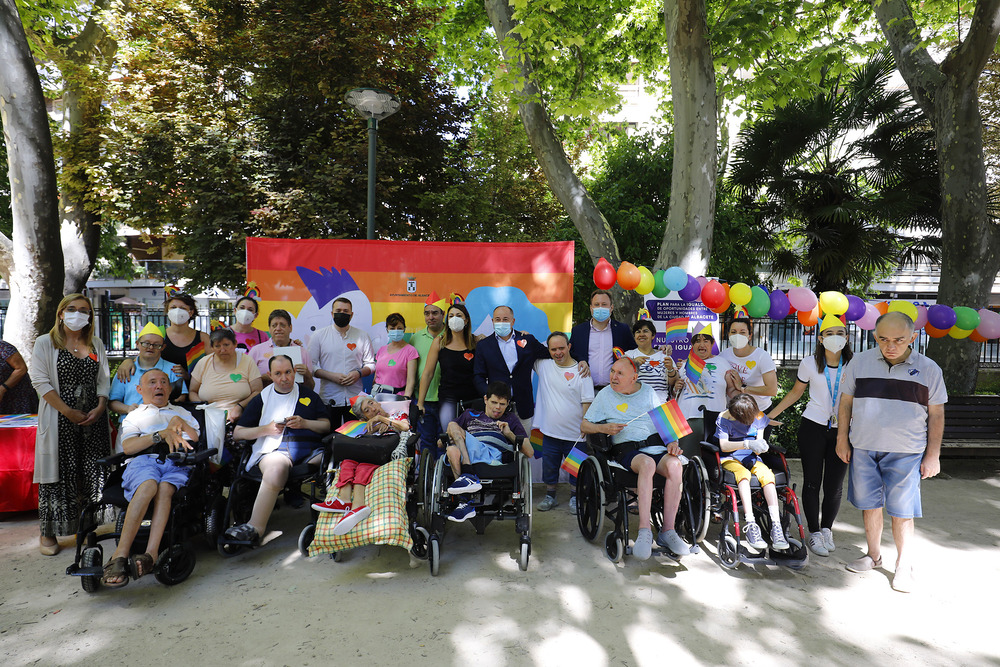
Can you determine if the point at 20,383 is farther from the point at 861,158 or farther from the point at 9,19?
the point at 861,158

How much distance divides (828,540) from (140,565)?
453 cm

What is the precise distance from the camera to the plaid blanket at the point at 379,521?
3.71 m

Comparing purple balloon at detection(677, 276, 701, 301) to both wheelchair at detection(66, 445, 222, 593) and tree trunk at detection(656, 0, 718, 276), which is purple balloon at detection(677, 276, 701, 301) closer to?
tree trunk at detection(656, 0, 718, 276)

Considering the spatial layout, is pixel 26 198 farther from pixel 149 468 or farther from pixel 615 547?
pixel 615 547

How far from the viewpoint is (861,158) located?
1006 centimetres

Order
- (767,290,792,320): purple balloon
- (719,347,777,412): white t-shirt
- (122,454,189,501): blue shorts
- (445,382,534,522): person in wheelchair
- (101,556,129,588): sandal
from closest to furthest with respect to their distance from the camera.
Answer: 1. (101,556,129,588): sandal
2. (122,454,189,501): blue shorts
3. (445,382,534,522): person in wheelchair
4. (719,347,777,412): white t-shirt
5. (767,290,792,320): purple balloon

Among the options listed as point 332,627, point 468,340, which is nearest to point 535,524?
point 468,340

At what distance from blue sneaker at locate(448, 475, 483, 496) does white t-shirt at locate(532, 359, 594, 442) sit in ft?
4.13

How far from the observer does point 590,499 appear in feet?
14.7

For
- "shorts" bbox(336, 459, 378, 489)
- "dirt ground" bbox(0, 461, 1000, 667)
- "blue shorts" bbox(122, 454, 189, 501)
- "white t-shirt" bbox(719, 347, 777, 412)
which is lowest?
"dirt ground" bbox(0, 461, 1000, 667)

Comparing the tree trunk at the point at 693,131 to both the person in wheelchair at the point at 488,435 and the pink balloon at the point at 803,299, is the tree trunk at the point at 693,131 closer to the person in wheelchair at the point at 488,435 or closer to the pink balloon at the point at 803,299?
the pink balloon at the point at 803,299

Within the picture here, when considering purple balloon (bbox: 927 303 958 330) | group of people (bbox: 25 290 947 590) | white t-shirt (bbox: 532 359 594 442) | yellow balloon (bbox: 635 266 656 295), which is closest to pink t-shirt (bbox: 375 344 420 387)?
group of people (bbox: 25 290 947 590)

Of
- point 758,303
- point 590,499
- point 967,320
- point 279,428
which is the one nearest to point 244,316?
point 279,428

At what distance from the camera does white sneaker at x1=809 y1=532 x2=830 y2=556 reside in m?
4.27
